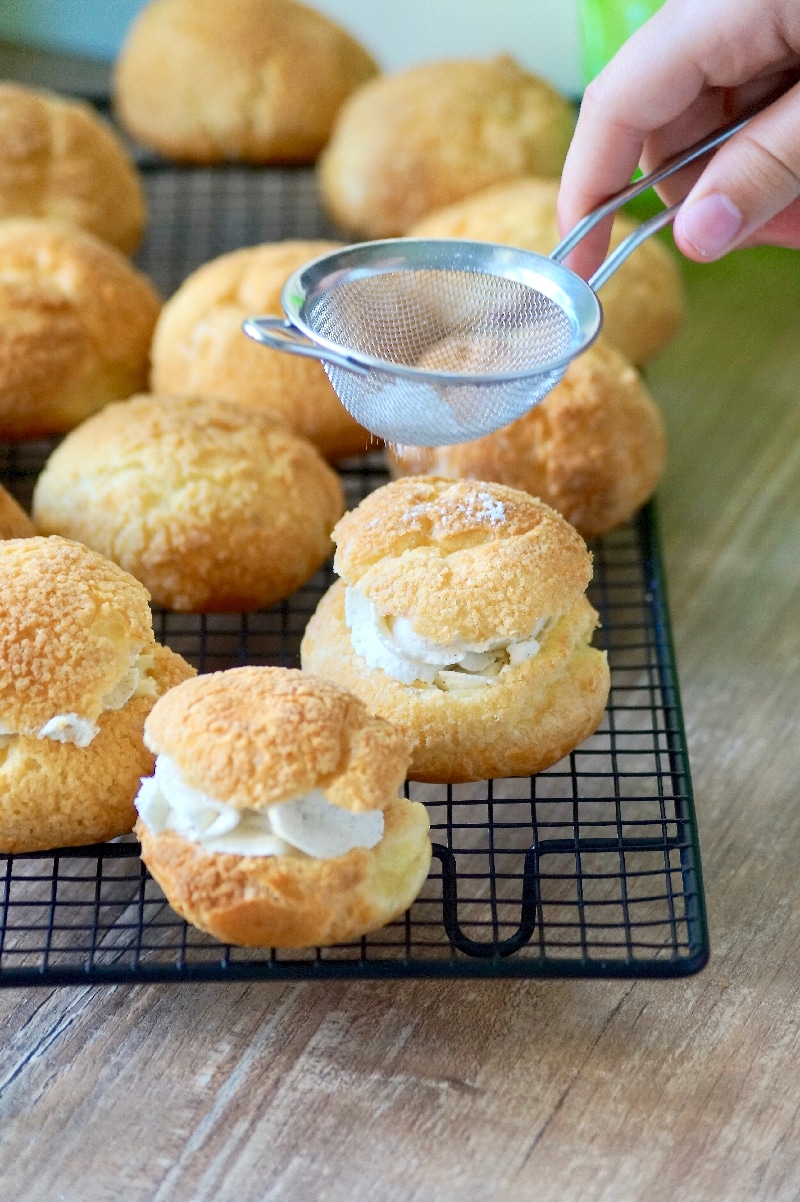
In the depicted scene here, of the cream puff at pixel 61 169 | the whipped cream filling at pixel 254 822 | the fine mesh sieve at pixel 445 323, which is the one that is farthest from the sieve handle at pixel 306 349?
the cream puff at pixel 61 169

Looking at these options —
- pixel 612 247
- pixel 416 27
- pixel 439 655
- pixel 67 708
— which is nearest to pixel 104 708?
pixel 67 708

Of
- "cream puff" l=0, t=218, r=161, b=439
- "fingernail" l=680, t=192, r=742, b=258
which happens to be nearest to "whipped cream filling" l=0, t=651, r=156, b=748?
"cream puff" l=0, t=218, r=161, b=439

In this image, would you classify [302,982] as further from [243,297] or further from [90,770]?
[243,297]

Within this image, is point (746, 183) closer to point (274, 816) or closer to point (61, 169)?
point (274, 816)

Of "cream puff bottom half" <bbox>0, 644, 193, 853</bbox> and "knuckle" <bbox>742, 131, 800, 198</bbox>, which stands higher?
"knuckle" <bbox>742, 131, 800, 198</bbox>

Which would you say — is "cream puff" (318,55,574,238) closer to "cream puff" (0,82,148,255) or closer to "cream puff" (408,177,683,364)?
"cream puff" (408,177,683,364)

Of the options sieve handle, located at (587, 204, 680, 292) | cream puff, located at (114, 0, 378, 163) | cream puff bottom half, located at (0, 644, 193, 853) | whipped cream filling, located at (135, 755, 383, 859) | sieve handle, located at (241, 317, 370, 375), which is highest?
sieve handle, located at (587, 204, 680, 292)

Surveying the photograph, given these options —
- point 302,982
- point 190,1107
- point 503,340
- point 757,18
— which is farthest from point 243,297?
point 190,1107
